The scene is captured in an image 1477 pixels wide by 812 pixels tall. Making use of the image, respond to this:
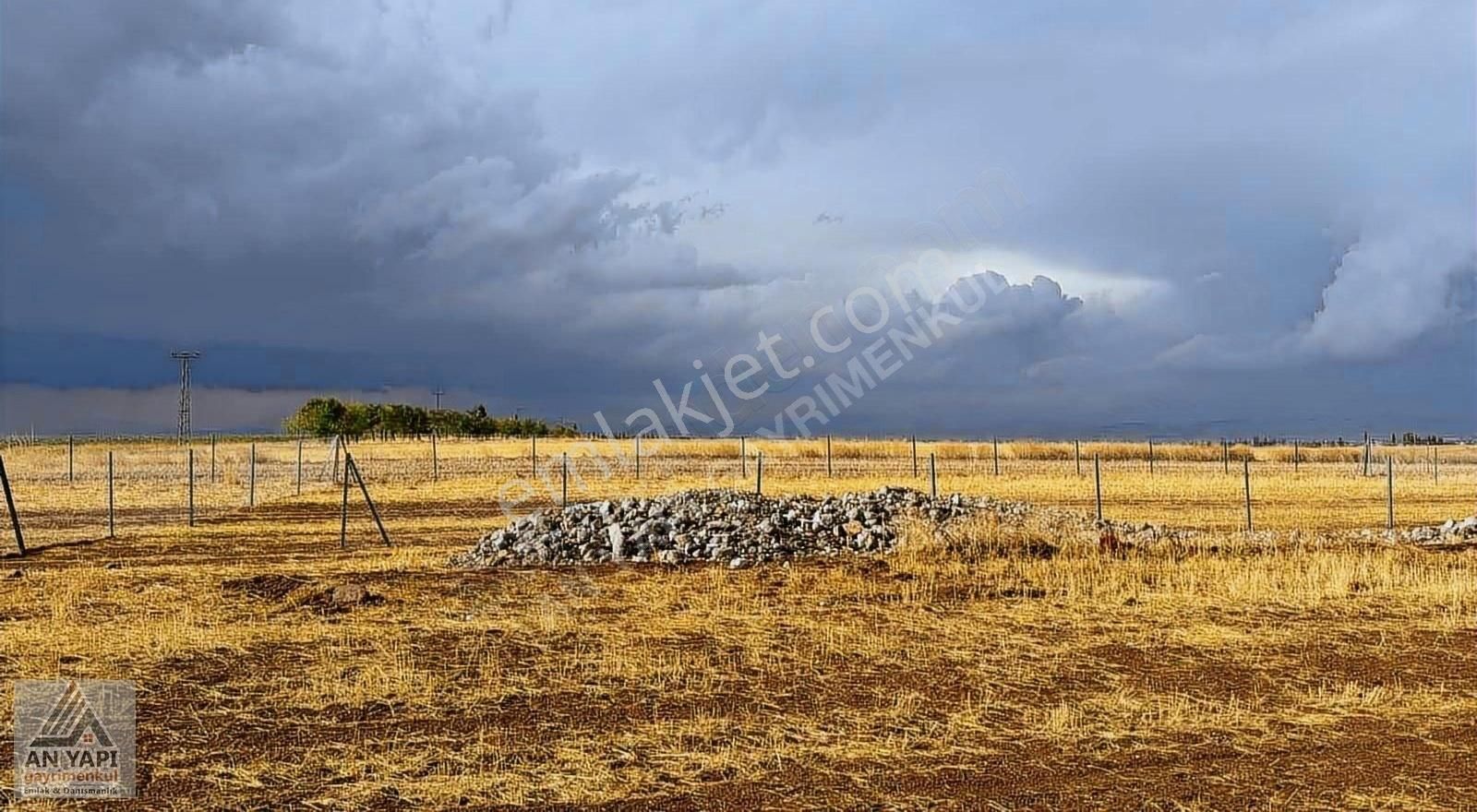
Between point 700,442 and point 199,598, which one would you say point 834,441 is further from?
point 199,598

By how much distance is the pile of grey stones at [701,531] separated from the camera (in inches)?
722

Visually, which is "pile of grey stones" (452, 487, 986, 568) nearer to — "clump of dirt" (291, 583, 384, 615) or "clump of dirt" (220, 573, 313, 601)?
→ "clump of dirt" (220, 573, 313, 601)

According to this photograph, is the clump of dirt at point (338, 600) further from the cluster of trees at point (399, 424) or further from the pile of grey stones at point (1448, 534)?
the cluster of trees at point (399, 424)

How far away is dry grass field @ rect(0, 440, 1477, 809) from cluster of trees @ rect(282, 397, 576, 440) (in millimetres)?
64617

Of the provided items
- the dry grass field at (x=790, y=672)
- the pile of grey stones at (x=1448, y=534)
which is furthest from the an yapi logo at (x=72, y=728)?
the pile of grey stones at (x=1448, y=534)

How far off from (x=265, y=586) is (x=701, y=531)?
7317mm

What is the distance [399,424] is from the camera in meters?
101

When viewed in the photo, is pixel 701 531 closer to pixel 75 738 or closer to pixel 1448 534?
pixel 75 738

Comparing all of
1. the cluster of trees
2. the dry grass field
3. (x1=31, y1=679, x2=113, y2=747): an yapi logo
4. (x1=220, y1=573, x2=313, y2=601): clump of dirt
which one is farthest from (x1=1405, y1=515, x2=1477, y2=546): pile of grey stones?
the cluster of trees

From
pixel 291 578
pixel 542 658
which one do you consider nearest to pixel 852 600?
pixel 542 658

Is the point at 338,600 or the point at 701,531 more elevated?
the point at 701,531

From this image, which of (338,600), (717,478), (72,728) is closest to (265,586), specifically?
(338,600)

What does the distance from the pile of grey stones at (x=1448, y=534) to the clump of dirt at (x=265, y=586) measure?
20.8 metres

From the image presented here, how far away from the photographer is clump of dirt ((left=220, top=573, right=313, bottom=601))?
15120mm
